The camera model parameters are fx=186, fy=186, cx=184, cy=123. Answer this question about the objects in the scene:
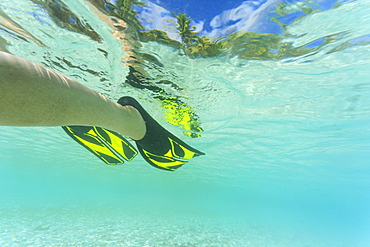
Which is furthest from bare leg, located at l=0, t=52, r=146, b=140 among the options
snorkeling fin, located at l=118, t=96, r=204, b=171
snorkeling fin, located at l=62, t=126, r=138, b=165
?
snorkeling fin, located at l=62, t=126, r=138, b=165

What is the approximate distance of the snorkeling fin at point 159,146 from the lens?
4.15 metres

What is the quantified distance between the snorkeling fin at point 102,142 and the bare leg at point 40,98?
3.04 m

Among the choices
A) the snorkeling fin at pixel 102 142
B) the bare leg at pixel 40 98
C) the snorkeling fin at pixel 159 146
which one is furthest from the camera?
the snorkeling fin at pixel 102 142

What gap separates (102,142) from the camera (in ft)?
18.5

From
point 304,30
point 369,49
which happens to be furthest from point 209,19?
point 369,49

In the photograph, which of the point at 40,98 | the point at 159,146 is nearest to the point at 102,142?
the point at 159,146

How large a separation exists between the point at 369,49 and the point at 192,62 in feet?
18.8

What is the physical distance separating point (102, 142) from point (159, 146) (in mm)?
1926

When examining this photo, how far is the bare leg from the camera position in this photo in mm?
1482

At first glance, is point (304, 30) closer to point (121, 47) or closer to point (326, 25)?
point (326, 25)

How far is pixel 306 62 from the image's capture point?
6.68m

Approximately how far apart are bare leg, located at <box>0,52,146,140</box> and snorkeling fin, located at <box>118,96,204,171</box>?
5.41 ft

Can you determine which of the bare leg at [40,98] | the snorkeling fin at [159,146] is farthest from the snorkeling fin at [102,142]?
the bare leg at [40,98]

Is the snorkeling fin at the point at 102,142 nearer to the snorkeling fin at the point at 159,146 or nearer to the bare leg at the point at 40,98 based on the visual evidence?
the snorkeling fin at the point at 159,146
